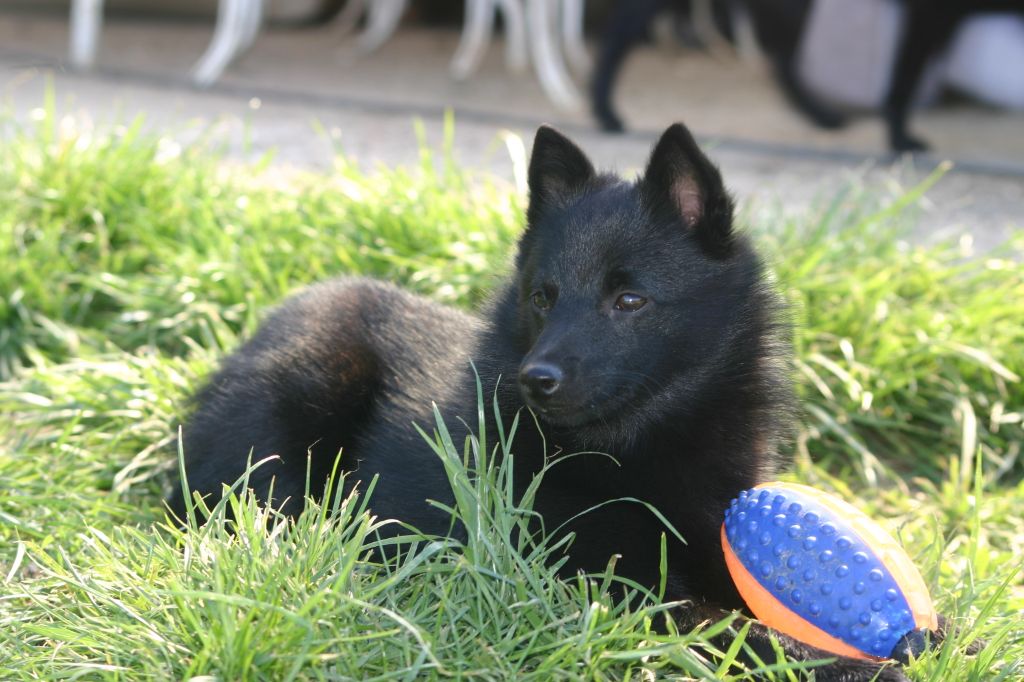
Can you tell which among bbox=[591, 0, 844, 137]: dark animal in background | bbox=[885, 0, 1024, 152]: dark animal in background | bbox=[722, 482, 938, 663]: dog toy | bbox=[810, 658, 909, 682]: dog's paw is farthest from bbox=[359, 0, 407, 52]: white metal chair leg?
bbox=[810, 658, 909, 682]: dog's paw

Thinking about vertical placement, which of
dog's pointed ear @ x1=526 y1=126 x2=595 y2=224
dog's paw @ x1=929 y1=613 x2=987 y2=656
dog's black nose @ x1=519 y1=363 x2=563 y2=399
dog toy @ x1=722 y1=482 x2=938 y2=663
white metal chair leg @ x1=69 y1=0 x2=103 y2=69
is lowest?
white metal chair leg @ x1=69 y1=0 x2=103 y2=69

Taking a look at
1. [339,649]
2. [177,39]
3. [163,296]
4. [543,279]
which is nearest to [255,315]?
[163,296]

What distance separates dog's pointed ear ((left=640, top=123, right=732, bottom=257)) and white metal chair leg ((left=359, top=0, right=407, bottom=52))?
24.6 feet

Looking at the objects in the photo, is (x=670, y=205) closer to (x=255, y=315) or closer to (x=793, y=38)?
(x=255, y=315)

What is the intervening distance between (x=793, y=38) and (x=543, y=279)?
4718mm

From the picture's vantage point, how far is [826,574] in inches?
85.7

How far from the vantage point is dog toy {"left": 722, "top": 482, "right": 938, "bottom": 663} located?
215cm

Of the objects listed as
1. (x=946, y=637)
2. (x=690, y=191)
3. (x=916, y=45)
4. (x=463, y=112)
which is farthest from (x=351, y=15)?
(x=946, y=637)

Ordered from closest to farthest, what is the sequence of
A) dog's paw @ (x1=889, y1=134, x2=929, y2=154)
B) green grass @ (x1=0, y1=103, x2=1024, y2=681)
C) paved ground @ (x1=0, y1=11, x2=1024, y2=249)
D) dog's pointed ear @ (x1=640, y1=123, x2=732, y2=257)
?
green grass @ (x1=0, y1=103, x2=1024, y2=681) → dog's pointed ear @ (x1=640, y1=123, x2=732, y2=257) → paved ground @ (x1=0, y1=11, x2=1024, y2=249) → dog's paw @ (x1=889, y1=134, x2=929, y2=154)

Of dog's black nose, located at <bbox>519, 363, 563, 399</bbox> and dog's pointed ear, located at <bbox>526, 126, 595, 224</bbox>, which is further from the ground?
dog's pointed ear, located at <bbox>526, 126, 595, 224</bbox>

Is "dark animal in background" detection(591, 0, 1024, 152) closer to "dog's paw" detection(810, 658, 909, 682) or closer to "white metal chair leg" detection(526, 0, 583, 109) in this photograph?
"white metal chair leg" detection(526, 0, 583, 109)

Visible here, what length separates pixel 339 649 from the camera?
6.55 ft

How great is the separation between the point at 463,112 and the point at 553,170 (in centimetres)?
458

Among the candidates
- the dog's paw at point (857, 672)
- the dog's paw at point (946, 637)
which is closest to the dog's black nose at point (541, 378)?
the dog's paw at point (857, 672)
